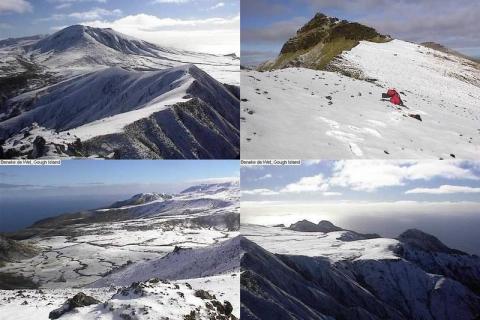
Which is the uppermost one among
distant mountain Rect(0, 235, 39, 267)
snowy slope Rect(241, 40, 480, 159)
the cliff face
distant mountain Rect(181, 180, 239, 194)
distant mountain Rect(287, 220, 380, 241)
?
the cliff face

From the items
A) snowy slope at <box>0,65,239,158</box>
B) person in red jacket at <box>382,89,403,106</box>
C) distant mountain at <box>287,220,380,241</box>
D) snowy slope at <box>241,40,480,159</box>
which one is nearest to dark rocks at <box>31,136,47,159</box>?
snowy slope at <box>0,65,239,158</box>

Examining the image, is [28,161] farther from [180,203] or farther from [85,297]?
[180,203]

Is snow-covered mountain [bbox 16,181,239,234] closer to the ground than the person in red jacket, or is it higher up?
closer to the ground

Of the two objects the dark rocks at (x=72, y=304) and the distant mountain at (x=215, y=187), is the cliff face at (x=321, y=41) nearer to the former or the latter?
the distant mountain at (x=215, y=187)

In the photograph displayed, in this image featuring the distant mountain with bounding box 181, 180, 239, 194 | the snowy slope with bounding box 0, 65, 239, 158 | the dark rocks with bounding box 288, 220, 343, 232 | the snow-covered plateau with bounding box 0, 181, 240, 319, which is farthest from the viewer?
the snowy slope with bounding box 0, 65, 239, 158

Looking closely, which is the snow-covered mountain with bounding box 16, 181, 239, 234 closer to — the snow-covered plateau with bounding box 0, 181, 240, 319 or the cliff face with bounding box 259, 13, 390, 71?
the snow-covered plateau with bounding box 0, 181, 240, 319

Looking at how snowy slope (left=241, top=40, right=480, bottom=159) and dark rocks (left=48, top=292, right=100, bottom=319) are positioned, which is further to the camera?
snowy slope (left=241, top=40, right=480, bottom=159)
